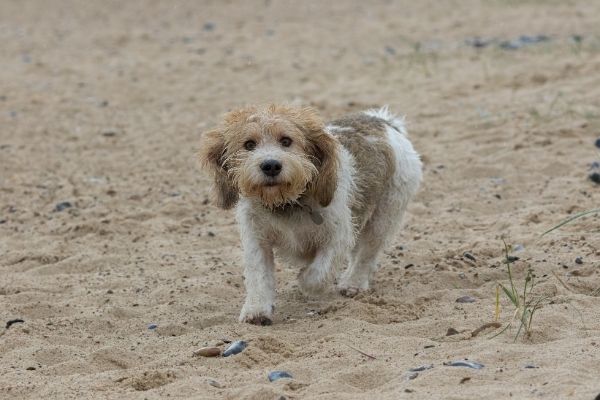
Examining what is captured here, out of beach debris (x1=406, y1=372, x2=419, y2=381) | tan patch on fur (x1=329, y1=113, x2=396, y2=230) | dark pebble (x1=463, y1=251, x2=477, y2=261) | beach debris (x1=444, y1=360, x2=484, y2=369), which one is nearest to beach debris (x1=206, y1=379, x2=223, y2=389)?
beach debris (x1=406, y1=372, x2=419, y2=381)

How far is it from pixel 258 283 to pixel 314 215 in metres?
0.50

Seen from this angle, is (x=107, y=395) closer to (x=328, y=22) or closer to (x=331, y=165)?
(x=331, y=165)

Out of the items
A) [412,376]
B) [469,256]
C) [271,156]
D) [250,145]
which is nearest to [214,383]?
[412,376]

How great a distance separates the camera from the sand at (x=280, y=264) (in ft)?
16.6

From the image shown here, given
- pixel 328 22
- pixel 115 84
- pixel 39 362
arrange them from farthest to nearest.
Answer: pixel 328 22 → pixel 115 84 → pixel 39 362

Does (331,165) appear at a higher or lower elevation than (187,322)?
higher

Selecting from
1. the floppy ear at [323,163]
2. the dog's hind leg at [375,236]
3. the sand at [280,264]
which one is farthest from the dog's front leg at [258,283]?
the dog's hind leg at [375,236]

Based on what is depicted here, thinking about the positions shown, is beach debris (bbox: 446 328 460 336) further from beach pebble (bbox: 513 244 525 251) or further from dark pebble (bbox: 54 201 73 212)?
dark pebble (bbox: 54 201 73 212)

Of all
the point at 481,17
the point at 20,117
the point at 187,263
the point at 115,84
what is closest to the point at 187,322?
the point at 187,263

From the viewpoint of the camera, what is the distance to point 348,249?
6.47 metres

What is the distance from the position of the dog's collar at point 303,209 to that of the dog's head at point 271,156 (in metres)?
0.08

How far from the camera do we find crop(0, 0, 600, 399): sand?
16.6 feet

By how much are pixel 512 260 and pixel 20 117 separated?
6.99m

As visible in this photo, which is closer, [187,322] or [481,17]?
[187,322]
